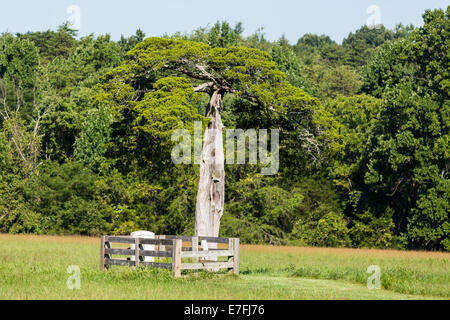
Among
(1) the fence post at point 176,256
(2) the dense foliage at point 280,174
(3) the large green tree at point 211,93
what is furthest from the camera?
(2) the dense foliage at point 280,174

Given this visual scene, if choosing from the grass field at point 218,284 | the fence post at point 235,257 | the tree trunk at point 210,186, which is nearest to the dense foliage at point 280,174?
the tree trunk at point 210,186

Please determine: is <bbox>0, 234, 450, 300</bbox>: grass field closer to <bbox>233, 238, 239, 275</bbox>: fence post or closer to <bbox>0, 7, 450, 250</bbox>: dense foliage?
<bbox>233, 238, 239, 275</bbox>: fence post

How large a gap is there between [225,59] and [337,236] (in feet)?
97.5

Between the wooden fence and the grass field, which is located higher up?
the wooden fence

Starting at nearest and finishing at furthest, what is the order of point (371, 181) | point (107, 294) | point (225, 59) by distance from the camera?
point (107, 294), point (225, 59), point (371, 181)

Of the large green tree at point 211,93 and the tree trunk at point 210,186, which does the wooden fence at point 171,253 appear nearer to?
the tree trunk at point 210,186

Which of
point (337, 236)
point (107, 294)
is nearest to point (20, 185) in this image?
point (337, 236)

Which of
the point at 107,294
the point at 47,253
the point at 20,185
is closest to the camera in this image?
the point at 107,294

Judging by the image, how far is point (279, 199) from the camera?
170 ft

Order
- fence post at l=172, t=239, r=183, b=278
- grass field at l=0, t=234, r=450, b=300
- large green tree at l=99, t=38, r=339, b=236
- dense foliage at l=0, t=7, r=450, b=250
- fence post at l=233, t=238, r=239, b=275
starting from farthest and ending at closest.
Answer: dense foliage at l=0, t=7, r=450, b=250 → large green tree at l=99, t=38, r=339, b=236 → fence post at l=233, t=238, r=239, b=275 → fence post at l=172, t=239, r=183, b=278 → grass field at l=0, t=234, r=450, b=300

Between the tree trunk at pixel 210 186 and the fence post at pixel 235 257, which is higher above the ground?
the tree trunk at pixel 210 186

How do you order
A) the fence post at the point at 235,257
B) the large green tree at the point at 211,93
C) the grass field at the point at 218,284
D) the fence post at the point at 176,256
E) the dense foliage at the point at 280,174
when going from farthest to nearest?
1. the dense foliage at the point at 280,174
2. the large green tree at the point at 211,93
3. the fence post at the point at 235,257
4. the fence post at the point at 176,256
5. the grass field at the point at 218,284

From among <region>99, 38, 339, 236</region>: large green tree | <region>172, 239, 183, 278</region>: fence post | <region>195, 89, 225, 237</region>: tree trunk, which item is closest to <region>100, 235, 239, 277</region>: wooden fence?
<region>172, 239, 183, 278</region>: fence post
